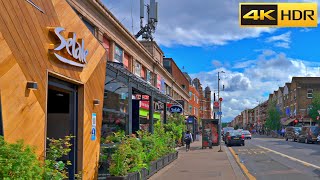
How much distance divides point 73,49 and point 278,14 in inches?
224

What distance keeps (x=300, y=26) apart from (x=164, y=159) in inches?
381

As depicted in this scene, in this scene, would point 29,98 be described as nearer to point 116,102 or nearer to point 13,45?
point 13,45

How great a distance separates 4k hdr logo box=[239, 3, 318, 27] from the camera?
11.1 m

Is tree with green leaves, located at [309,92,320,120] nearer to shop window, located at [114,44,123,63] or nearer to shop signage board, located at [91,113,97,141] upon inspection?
shop window, located at [114,44,123,63]

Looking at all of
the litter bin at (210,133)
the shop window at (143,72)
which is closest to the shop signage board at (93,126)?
the shop window at (143,72)

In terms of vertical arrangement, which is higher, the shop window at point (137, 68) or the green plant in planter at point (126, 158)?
Answer: the shop window at point (137, 68)

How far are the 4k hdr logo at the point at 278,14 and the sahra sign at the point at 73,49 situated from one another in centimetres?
443

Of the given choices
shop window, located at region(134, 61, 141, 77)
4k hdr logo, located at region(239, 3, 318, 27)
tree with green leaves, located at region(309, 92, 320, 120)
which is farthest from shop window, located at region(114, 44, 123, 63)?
tree with green leaves, located at region(309, 92, 320, 120)

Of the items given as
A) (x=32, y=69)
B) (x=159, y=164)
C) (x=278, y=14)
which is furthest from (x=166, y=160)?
(x=32, y=69)

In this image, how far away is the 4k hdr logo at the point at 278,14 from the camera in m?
11.1

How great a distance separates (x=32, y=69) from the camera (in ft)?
24.0

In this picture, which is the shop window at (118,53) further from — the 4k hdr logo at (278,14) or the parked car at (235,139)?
the parked car at (235,139)

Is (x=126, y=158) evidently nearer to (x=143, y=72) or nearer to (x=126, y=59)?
(x=126, y=59)

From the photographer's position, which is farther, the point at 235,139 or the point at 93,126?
the point at 235,139
